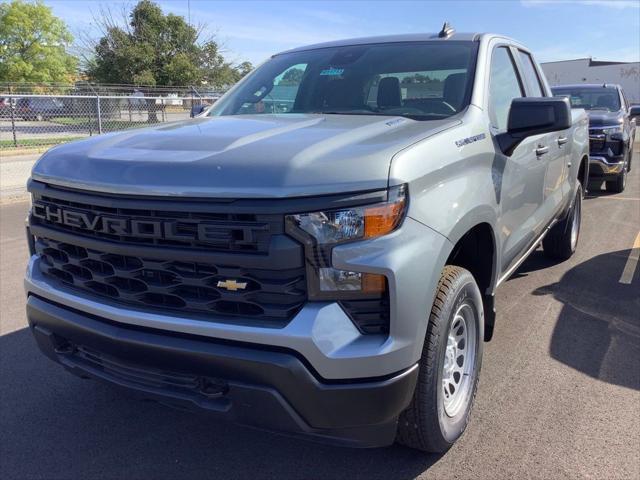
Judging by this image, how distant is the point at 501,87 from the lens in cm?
367

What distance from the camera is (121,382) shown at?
96.5 inches

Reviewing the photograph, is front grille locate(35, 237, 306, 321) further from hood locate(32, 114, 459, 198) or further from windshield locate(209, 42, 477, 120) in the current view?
windshield locate(209, 42, 477, 120)

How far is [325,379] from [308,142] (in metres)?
0.96

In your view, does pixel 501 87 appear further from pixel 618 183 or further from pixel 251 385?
pixel 618 183

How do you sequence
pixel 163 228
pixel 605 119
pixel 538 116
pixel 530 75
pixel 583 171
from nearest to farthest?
pixel 163 228
pixel 538 116
pixel 530 75
pixel 583 171
pixel 605 119

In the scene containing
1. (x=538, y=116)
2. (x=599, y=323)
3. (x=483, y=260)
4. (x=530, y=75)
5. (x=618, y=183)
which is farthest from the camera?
(x=618, y=183)

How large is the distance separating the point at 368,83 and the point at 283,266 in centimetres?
193

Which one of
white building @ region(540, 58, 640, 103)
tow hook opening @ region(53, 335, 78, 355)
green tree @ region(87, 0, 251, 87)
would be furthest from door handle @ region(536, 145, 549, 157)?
white building @ region(540, 58, 640, 103)

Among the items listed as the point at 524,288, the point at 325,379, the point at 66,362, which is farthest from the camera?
the point at 524,288

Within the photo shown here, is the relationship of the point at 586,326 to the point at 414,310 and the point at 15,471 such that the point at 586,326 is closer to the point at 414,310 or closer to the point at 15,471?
the point at 414,310

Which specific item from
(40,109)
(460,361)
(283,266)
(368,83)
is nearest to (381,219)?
(283,266)

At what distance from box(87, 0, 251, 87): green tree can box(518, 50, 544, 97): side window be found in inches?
1072

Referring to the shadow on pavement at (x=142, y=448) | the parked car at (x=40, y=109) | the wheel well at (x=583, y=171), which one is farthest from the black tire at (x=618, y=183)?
the parked car at (x=40, y=109)

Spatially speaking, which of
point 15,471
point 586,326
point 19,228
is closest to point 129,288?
point 15,471
